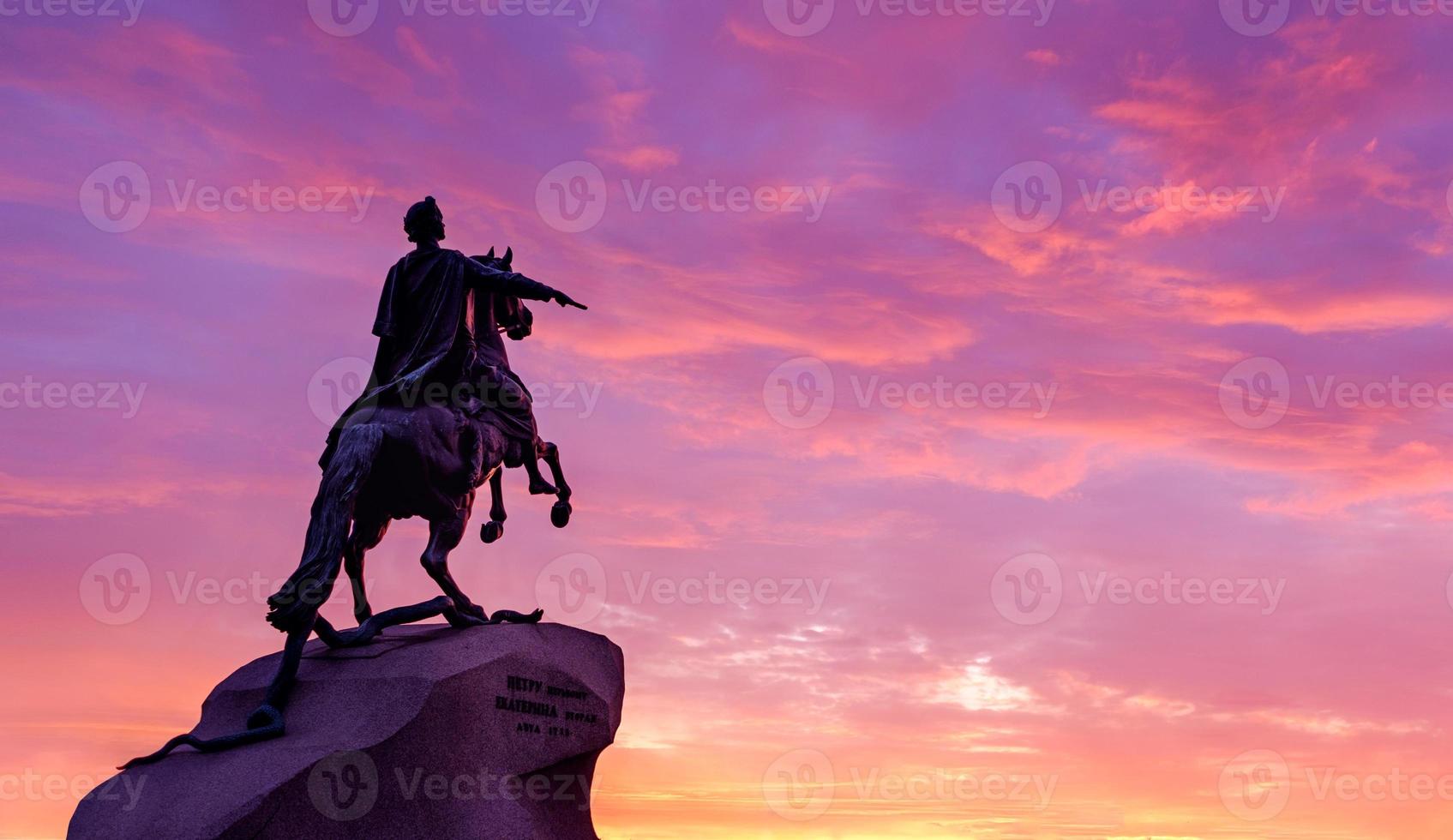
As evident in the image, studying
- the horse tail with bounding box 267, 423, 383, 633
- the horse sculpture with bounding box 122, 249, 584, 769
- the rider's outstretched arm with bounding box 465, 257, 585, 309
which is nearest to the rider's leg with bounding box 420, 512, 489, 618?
the horse sculpture with bounding box 122, 249, 584, 769

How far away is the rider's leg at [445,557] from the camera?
1413 cm

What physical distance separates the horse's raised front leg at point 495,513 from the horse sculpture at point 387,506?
7.4 inches

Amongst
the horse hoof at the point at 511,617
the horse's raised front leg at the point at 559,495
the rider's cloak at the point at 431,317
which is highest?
the rider's cloak at the point at 431,317

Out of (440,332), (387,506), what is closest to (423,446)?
(387,506)

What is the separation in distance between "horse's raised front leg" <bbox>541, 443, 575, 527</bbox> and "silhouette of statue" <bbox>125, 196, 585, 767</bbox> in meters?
0.01

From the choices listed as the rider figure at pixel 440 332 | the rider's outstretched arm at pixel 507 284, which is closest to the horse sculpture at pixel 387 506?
the rider figure at pixel 440 332

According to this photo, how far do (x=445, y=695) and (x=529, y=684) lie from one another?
1.04 meters

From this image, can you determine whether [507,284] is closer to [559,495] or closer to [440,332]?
[440,332]

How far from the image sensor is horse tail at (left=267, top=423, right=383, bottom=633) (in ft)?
42.3

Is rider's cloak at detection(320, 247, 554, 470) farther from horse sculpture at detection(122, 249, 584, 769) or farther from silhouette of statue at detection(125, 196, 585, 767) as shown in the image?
horse sculpture at detection(122, 249, 584, 769)

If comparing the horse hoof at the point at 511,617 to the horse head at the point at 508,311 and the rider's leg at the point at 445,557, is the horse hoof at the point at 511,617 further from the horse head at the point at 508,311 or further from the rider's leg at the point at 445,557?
the horse head at the point at 508,311

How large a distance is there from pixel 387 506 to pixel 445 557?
84cm

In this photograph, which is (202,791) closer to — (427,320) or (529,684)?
(529,684)

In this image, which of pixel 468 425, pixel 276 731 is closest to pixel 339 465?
pixel 468 425
